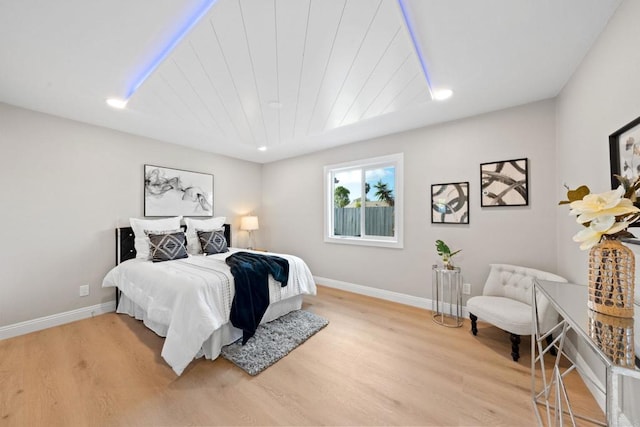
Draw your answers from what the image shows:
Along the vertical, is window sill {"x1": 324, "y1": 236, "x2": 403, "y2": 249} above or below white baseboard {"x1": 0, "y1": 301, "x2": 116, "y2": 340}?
above

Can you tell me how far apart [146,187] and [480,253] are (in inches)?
178

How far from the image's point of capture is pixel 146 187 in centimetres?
347

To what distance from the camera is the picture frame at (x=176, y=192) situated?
3.52 metres

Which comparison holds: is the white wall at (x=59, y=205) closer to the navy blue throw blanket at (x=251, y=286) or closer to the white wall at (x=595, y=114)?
the navy blue throw blanket at (x=251, y=286)

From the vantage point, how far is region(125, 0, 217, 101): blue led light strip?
56.6 inches

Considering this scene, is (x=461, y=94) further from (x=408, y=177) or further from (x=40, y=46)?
(x=40, y=46)

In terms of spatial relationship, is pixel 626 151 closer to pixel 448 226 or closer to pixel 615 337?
pixel 615 337

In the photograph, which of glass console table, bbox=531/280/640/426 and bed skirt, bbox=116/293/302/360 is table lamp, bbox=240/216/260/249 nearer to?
bed skirt, bbox=116/293/302/360

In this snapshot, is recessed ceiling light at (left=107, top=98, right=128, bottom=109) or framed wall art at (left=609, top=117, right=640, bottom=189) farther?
recessed ceiling light at (left=107, top=98, right=128, bottom=109)

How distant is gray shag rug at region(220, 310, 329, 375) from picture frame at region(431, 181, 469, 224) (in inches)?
75.8

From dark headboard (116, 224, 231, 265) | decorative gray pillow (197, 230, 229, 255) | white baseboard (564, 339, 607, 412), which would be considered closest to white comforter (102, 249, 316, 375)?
dark headboard (116, 224, 231, 265)

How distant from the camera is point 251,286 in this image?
2.45 metres

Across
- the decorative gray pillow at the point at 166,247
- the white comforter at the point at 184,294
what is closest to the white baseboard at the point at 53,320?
the white comforter at the point at 184,294

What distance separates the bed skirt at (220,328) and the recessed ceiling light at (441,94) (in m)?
2.76
